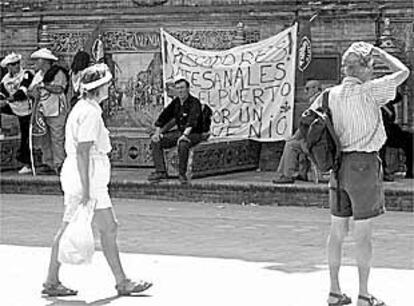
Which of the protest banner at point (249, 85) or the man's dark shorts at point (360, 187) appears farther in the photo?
the protest banner at point (249, 85)

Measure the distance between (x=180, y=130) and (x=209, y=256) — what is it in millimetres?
4542

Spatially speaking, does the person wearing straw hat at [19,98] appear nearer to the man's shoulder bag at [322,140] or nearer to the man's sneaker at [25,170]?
the man's sneaker at [25,170]

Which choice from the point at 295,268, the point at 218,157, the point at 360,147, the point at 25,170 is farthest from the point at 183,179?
the point at 360,147

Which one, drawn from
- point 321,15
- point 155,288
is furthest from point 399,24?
point 155,288

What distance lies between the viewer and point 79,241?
28.6 ft

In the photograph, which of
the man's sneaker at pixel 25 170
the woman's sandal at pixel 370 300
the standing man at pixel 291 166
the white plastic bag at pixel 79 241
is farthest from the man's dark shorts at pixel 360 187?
the man's sneaker at pixel 25 170

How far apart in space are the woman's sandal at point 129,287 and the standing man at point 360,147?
1693 mm

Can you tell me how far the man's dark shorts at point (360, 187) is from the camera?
820 cm

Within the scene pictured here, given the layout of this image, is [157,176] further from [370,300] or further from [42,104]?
[370,300]

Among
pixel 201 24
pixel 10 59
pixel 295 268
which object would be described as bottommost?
pixel 295 268

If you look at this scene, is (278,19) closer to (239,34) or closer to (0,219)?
(239,34)

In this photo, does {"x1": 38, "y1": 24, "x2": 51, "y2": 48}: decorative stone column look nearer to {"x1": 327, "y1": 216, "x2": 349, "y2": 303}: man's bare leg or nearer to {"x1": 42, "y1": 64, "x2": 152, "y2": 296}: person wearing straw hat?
{"x1": 42, "y1": 64, "x2": 152, "y2": 296}: person wearing straw hat

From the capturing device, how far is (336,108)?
8.37 metres

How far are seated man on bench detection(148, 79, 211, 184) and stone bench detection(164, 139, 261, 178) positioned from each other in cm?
21
